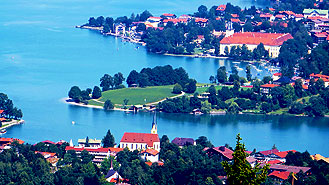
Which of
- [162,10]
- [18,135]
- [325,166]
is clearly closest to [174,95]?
[18,135]

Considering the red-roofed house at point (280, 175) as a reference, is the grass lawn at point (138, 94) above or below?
above

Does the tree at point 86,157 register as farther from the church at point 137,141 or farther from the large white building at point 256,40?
the large white building at point 256,40

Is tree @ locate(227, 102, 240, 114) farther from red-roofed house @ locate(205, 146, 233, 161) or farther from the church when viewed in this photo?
red-roofed house @ locate(205, 146, 233, 161)

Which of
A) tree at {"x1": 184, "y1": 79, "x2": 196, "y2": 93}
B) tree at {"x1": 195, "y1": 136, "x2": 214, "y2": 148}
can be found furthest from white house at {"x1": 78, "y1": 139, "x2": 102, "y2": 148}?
tree at {"x1": 184, "y1": 79, "x2": 196, "y2": 93}

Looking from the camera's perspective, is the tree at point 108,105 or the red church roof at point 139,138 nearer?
the red church roof at point 139,138

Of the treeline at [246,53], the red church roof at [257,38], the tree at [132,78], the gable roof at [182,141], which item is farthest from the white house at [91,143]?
the red church roof at [257,38]


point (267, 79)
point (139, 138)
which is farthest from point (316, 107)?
point (139, 138)
